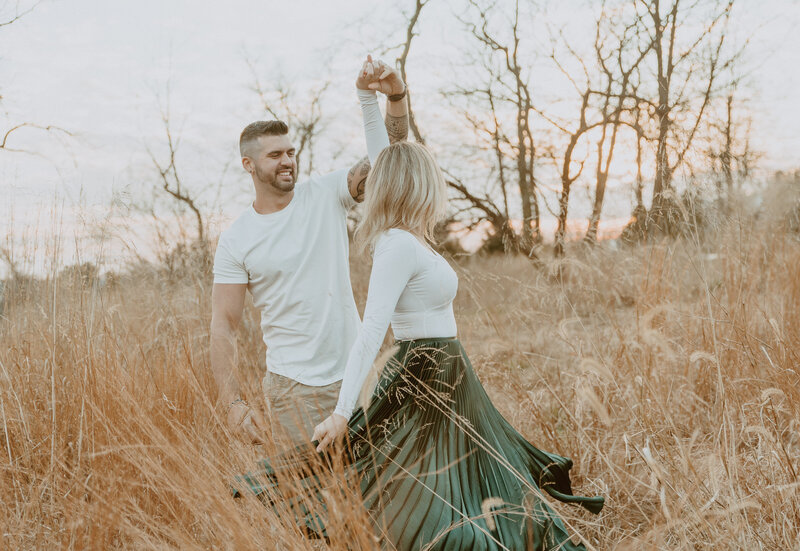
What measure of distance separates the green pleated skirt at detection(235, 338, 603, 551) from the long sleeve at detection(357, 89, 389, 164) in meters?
0.97

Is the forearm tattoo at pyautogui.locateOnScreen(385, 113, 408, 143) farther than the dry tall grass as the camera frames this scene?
Yes

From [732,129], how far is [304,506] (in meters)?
4.62

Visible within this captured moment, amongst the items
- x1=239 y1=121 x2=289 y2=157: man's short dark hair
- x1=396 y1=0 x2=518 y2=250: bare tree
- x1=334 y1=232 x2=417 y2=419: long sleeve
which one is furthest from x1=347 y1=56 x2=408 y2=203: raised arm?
x1=396 y1=0 x2=518 y2=250: bare tree

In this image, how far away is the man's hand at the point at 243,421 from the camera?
203 cm

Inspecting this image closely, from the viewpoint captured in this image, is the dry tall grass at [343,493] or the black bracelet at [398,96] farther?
the black bracelet at [398,96]

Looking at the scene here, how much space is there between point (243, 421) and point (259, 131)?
4.45 feet

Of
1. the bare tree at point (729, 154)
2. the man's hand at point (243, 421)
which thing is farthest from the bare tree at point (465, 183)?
the man's hand at point (243, 421)

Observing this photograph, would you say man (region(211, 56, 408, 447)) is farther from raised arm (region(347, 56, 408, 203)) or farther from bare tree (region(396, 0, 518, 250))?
bare tree (region(396, 0, 518, 250))

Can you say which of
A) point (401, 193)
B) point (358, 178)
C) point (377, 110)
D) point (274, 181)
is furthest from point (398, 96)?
point (401, 193)

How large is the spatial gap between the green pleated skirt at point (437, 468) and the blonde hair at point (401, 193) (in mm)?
395

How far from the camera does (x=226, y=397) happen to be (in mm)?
2439

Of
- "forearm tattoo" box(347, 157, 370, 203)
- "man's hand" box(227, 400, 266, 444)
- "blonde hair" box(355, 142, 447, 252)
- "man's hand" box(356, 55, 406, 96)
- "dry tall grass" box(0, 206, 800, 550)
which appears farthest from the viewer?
"forearm tattoo" box(347, 157, 370, 203)

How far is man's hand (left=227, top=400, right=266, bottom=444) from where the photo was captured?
6.66 ft

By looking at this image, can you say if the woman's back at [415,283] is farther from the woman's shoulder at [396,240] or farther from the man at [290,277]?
the man at [290,277]
